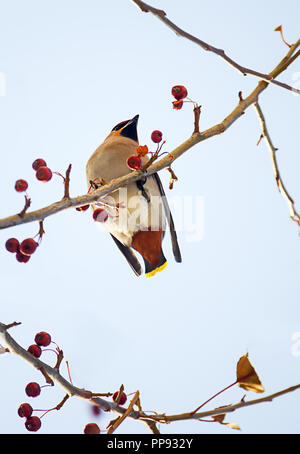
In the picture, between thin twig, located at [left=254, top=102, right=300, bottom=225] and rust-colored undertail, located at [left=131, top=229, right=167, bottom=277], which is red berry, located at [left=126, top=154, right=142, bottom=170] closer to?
thin twig, located at [left=254, top=102, right=300, bottom=225]

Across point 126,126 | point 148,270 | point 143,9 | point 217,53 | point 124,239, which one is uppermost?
point 126,126

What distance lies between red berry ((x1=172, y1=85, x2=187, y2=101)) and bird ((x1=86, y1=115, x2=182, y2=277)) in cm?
79

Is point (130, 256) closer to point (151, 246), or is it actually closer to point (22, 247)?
point (151, 246)

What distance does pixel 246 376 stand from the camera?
4.37ft

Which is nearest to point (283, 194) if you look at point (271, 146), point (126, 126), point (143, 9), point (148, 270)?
point (271, 146)

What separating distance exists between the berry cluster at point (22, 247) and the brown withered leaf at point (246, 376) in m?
0.70

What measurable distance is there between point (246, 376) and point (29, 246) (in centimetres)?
74

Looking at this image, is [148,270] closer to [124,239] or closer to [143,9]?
[124,239]

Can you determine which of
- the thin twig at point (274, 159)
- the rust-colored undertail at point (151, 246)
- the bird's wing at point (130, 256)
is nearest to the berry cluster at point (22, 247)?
the thin twig at point (274, 159)

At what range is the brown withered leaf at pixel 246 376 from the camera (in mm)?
1303

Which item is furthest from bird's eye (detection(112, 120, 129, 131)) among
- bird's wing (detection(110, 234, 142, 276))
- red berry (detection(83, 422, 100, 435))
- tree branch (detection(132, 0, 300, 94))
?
red berry (detection(83, 422, 100, 435))

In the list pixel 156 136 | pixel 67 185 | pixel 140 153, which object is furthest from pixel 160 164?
pixel 67 185
